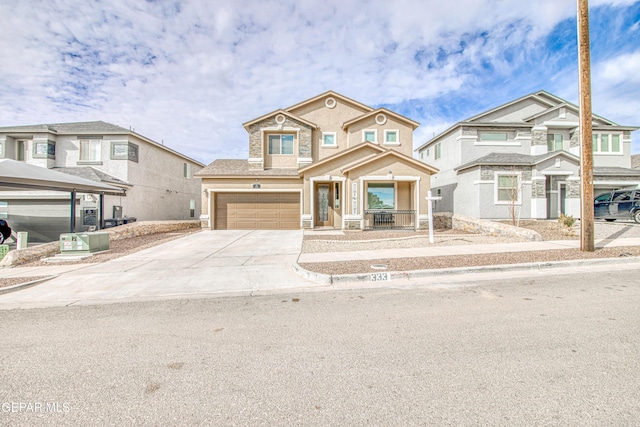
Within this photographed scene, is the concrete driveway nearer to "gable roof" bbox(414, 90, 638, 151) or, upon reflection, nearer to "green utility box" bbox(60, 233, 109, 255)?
"green utility box" bbox(60, 233, 109, 255)

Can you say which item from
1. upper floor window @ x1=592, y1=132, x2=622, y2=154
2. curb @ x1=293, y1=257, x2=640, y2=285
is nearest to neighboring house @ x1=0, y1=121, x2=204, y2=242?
curb @ x1=293, y1=257, x2=640, y2=285

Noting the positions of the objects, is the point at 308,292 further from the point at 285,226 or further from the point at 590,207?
the point at 285,226

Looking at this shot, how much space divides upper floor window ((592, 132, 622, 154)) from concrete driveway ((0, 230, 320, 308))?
2344 cm

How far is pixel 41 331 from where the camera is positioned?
14.1 ft

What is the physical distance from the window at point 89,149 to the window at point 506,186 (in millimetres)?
25953

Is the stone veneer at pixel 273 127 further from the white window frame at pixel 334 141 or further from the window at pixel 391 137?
the window at pixel 391 137

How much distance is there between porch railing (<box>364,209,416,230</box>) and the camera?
17266 millimetres

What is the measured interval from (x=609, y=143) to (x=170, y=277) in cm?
2847

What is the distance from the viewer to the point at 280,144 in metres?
20.0

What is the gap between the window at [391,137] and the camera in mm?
20170

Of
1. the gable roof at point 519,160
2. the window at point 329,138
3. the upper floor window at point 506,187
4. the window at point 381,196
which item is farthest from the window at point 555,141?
the window at point 329,138

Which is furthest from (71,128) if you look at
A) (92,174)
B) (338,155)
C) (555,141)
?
(555,141)

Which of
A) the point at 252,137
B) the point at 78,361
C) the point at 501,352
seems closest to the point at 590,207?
the point at 501,352

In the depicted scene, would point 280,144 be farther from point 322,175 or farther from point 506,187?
point 506,187
